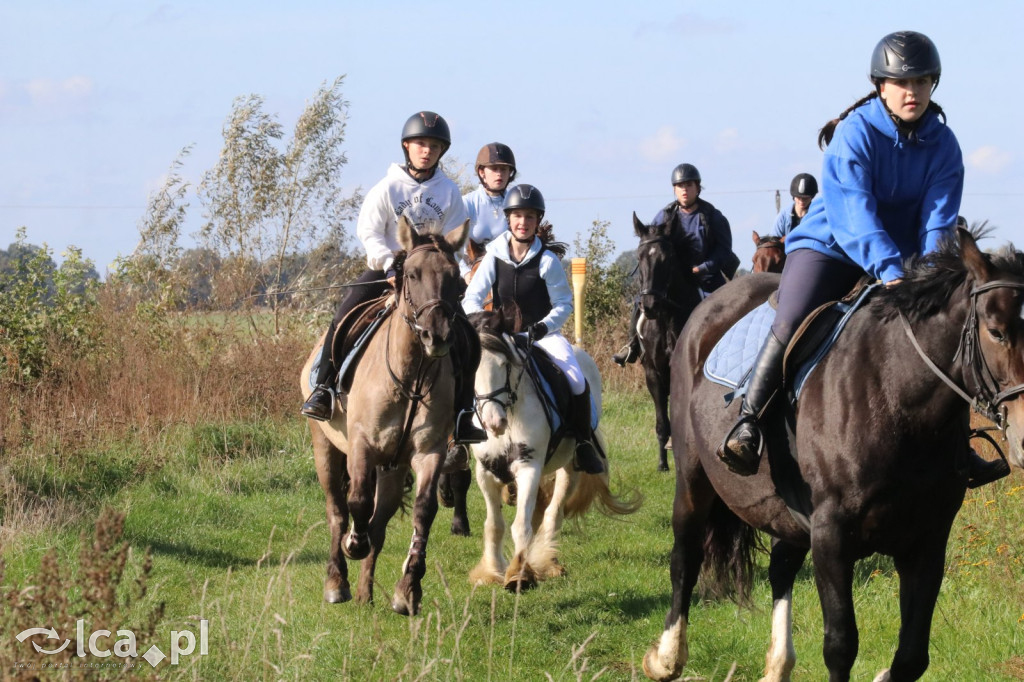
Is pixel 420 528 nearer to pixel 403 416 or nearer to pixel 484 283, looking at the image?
pixel 403 416

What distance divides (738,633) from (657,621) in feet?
1.85

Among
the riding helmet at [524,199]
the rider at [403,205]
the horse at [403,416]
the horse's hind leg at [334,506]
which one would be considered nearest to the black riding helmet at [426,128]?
the rider at [403,205]

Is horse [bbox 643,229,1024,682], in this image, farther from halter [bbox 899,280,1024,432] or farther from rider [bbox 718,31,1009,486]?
rider [bbox 718,31,1009,486]

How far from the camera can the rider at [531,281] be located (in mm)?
9219

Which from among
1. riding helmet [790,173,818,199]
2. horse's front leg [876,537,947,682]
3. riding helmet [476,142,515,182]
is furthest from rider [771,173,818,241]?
horse's front leg [876,537,947,682]

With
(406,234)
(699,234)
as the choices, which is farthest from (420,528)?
(699,234)

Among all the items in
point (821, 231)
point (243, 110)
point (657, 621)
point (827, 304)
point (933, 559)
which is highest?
point (243, 110)

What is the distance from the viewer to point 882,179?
5.14 meters

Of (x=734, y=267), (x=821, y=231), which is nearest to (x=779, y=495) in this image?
(x=821, y=231)

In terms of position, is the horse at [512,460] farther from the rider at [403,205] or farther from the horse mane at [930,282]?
the horse mane at [930,282]

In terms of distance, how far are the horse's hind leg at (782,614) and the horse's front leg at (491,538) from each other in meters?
2.52

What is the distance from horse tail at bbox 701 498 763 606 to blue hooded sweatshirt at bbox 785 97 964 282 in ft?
6.00

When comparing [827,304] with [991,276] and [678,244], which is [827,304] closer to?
[991,276]

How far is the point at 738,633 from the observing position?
6781 millimetres
